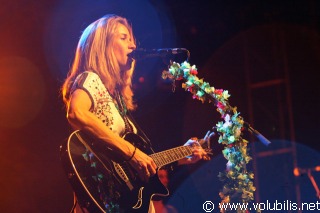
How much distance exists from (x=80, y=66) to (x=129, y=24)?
24.5 inches

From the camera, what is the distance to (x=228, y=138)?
403 cm

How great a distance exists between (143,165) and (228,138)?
0.73 m

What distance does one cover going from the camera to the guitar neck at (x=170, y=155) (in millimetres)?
3889

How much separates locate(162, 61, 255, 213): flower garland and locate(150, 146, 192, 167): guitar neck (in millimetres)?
283

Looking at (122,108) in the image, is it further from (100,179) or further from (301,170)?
(301,170)

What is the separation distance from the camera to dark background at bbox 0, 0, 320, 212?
3625 mm

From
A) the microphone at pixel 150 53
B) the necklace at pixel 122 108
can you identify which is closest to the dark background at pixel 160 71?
the microphone at pixel 150 53

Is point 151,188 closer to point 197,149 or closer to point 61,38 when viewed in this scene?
point 197,149

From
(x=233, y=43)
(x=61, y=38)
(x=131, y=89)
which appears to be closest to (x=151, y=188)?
(x=131, y=89)

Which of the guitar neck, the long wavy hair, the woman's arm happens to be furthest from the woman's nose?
the guitar neck

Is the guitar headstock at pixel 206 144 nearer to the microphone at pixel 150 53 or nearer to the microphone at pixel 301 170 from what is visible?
the microphone at pixel 150 53

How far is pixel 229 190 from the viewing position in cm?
382

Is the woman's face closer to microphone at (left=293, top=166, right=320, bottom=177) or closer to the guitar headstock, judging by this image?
the guitar headstock

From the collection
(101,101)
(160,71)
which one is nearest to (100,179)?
(101,101)
